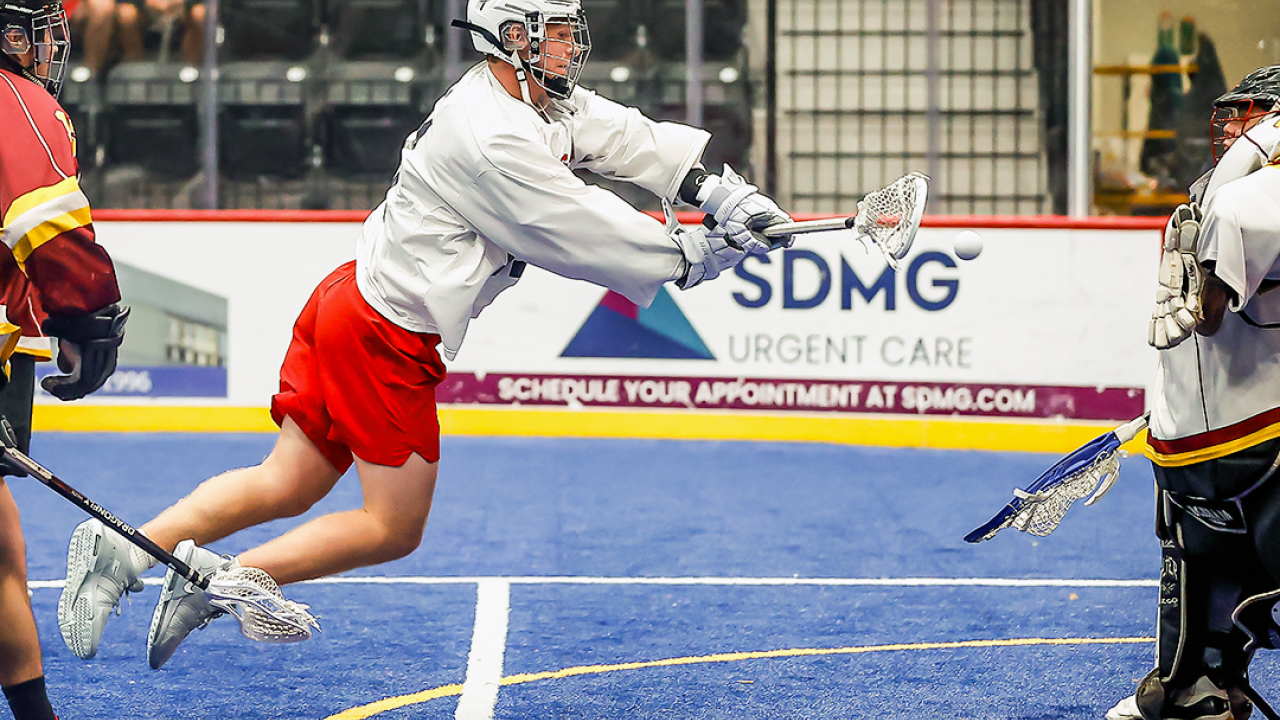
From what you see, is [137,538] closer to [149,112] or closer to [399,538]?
[399,538]

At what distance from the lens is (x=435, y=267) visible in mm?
3266

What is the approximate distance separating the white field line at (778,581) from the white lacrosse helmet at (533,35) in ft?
7.23

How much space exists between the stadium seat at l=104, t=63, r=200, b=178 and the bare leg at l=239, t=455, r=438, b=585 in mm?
5879

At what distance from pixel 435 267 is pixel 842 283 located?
455 cm

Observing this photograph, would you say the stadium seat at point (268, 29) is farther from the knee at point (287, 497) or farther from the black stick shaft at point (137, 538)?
the black stick shaft at point (137, 538)

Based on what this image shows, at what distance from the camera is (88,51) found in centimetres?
896

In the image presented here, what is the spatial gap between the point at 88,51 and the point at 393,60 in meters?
1.81

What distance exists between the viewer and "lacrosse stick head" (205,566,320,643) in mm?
3205

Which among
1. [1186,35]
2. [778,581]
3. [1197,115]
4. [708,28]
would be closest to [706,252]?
[778,581]

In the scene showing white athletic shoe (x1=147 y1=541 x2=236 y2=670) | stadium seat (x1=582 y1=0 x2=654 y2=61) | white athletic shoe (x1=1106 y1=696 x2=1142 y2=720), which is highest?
stadium seat (x1=582 y1=0 x2=654 y2=61)

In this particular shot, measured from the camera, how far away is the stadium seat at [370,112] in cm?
891

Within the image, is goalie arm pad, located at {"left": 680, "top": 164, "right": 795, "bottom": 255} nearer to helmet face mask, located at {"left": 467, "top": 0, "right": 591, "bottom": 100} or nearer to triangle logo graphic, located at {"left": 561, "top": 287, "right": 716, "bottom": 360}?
helmet face mask, located at {"left": 467, "top": 0, "right": 591, "bottom": 100}

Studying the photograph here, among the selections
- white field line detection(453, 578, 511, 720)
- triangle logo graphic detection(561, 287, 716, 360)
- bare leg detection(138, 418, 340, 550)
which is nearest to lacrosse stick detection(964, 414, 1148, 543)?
white field line detection(453, 578, 511, 720)

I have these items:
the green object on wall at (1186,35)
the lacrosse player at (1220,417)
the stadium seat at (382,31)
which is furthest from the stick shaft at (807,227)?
the stadium seat at (382,31)
